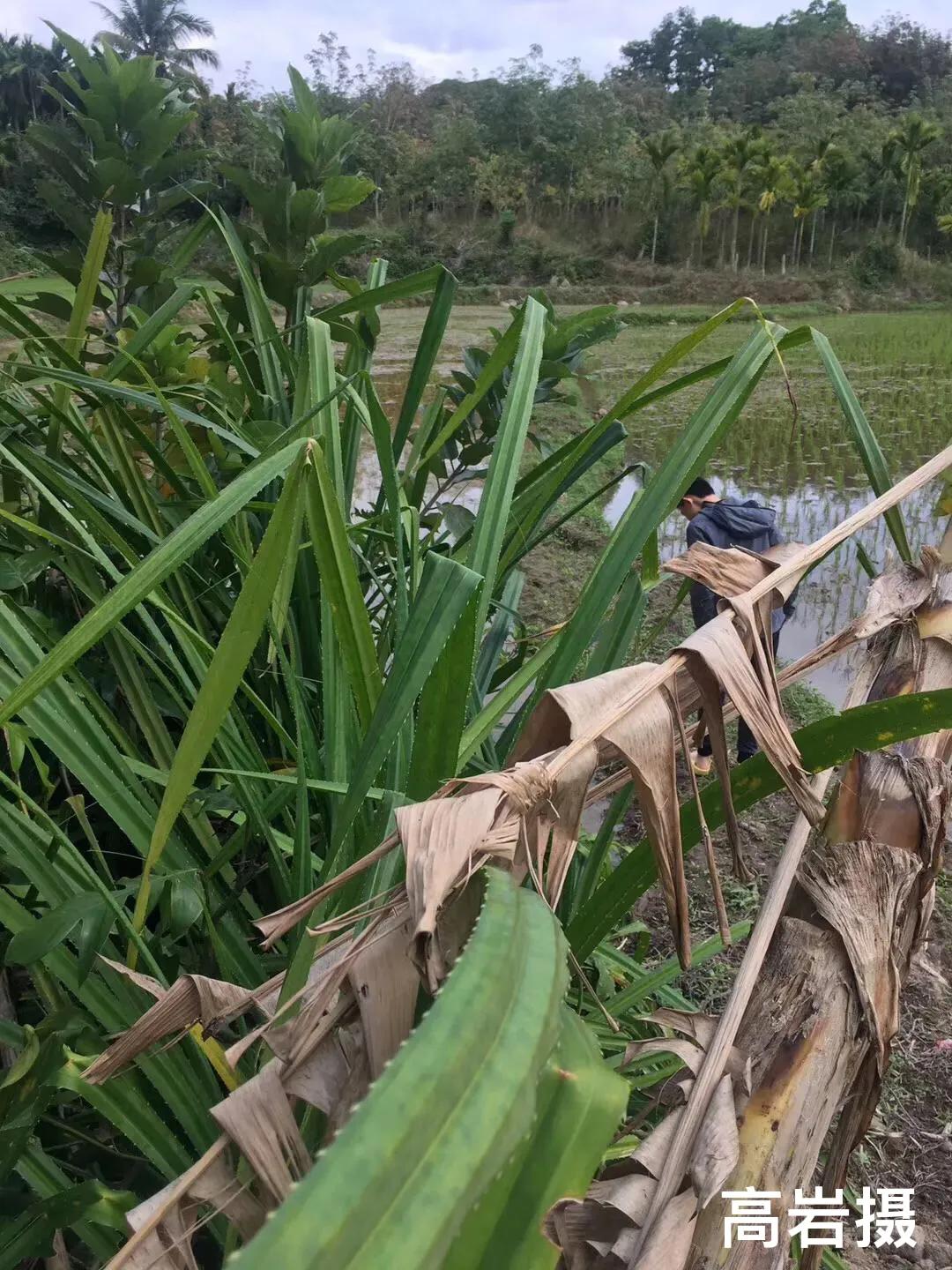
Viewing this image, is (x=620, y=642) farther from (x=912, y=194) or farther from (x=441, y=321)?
(x=912, y=194)

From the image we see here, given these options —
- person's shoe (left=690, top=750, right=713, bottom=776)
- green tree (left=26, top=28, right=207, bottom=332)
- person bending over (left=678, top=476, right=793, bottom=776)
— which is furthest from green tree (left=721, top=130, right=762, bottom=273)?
green tree (left=26, top=28, right=207, bottom=332)

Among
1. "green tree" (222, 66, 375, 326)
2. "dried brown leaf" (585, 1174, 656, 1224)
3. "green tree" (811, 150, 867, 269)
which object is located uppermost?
"green tree" (811, 150, 867, 269)

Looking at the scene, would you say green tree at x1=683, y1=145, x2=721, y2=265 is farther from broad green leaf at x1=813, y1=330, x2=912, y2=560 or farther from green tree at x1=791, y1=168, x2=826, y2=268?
broad green leaf at x1=813, y1=330, x2=912, y2=560

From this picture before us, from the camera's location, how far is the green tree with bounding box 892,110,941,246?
2167cm

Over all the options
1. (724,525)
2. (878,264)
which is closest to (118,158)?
(724,525)

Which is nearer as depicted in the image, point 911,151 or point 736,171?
point 911,151

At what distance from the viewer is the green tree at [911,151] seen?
2167 centimetres

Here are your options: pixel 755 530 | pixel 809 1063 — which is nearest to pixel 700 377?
pixel 809 1063

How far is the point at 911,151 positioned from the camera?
71.7ft

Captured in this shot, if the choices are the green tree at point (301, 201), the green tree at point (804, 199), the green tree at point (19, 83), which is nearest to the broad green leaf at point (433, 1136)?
the green tree at point (301, 201)

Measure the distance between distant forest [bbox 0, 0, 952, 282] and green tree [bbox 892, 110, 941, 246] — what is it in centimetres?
5

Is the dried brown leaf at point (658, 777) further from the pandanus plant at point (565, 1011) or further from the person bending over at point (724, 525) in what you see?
the person bending over at point (724, 525)

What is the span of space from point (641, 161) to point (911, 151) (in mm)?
8223

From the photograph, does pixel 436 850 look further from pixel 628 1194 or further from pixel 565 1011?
pixel 628 1194
